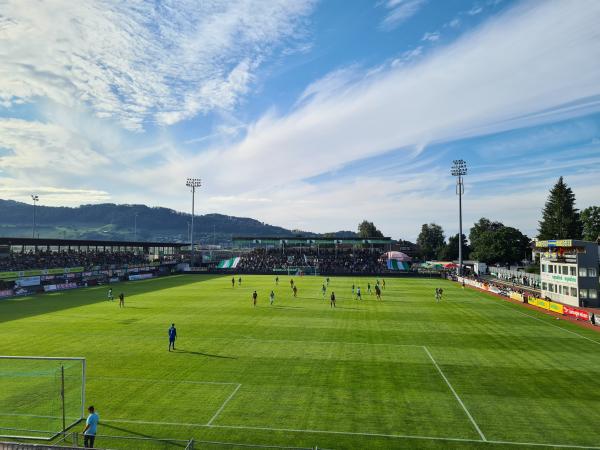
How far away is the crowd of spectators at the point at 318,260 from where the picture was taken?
88.4m

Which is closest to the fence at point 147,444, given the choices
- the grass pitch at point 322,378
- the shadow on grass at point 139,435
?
the shadow on grass at point 139,435

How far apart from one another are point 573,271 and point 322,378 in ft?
114

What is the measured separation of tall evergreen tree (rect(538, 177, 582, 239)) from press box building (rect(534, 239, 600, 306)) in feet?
164

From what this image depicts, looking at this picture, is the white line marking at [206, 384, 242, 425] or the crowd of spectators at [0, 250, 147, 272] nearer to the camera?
the white line marking at [206, 384, 242, 425]

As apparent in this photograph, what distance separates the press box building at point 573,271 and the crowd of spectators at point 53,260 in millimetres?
67096

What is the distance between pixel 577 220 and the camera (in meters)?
86.1

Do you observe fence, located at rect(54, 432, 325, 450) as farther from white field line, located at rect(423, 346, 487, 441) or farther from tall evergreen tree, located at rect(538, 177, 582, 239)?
tall evergreen tree, located at rect(538, 177, 582, 239)

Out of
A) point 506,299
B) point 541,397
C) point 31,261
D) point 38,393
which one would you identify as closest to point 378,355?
point 541,397

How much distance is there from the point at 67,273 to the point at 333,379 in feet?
183

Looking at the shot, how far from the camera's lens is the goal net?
13.1m

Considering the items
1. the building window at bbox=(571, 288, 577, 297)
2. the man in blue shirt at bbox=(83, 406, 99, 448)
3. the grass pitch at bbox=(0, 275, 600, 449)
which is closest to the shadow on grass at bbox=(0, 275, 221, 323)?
the grass pitch at bbox=(0, 275, 600, 449)

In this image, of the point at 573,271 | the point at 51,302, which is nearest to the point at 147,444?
the point at 51,302

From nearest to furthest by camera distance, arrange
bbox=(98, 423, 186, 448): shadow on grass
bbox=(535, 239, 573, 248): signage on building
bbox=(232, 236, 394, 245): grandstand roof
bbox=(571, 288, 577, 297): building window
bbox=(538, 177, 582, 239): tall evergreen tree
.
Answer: bbox=(98, 423, 186, 448): shadow on grass < bbox=(571, 288, 577, 297): building window < bbox=(535, 239, 573, 248): signage on building < bbox=(538, 177, 582, 239): tall evergreen tree < bbox=(232, 236, 394, 245): grandstand roof

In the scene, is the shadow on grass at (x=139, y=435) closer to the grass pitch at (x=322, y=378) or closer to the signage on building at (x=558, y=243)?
the grass pitch at (x=322, y=378)
